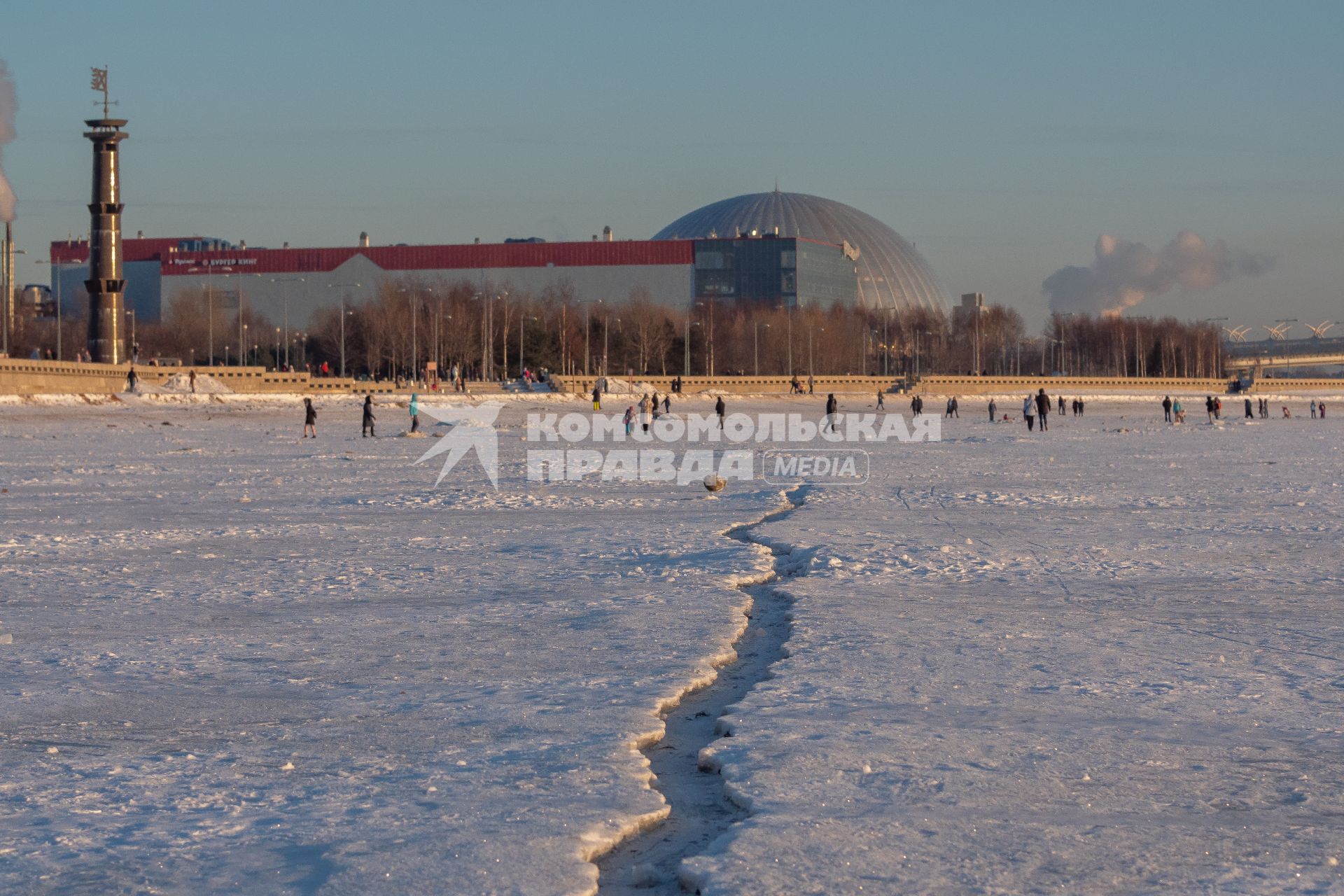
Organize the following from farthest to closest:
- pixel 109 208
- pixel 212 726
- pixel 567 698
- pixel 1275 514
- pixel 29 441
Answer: pixel 109 208
pixel 29 441
pixel 1275 514
pixel 567 698
pixel 212 726

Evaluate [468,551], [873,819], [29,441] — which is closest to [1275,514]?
[468,551]

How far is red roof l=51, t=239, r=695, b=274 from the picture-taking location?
123812mm

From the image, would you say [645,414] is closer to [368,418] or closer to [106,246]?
[368,418]

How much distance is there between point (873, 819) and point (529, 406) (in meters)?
55.7

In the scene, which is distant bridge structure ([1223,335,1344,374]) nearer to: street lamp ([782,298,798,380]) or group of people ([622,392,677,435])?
street lamp ([782,298,798,380])

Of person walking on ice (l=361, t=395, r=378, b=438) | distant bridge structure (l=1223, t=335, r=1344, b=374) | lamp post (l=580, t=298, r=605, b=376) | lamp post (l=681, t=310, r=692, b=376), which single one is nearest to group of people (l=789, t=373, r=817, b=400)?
lamp post (l=681, t=310, r=692, b=376)

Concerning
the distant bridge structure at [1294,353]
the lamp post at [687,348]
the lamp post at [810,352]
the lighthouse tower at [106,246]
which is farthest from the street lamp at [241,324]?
the distant bridge structure at [1294,353]

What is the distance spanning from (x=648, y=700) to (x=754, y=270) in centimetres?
12111

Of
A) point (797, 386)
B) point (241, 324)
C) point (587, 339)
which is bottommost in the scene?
point (797, 386)

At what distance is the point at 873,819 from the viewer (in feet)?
16.8

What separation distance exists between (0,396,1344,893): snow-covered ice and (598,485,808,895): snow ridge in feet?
0.27

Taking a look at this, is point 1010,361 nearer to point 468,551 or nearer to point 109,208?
point 109,208

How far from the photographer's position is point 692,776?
5.86 meters

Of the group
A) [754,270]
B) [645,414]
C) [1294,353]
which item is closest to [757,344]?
[754,270]
